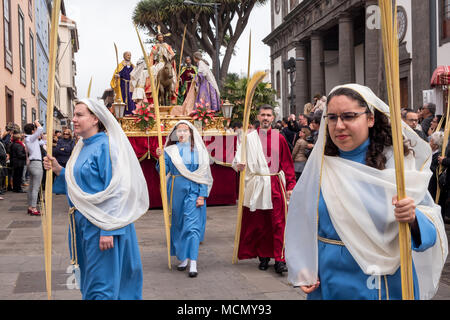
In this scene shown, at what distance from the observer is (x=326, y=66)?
1280 inches

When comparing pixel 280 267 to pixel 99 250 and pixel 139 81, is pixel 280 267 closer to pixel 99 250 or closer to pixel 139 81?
pixel 99 250

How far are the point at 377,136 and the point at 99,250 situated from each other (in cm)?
207

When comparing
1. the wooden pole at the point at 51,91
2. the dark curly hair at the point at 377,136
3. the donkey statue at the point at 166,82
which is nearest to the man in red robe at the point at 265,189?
the wooden pole at the point at 51,91

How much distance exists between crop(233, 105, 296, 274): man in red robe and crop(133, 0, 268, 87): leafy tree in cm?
2257

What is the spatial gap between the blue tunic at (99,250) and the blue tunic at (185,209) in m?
2.28

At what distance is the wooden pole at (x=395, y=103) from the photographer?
1790mm

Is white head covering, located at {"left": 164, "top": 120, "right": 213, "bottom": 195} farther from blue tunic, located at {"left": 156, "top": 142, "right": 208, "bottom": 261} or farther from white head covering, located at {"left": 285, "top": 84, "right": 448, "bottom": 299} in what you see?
white head covering, located at {"left": 285, "top": 84, "right": 448, "bottom": 299}

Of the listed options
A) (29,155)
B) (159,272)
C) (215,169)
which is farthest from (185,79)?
(159,272)

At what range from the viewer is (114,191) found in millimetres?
3613

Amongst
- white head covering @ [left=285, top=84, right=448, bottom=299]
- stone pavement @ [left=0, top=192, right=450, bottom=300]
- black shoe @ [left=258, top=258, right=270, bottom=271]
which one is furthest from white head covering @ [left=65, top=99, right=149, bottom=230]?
black shoe @ [left=258, top=258, right=270, bottom=271]

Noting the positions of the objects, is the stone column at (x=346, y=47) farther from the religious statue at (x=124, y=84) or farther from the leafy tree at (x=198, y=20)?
the religious statue at (x=124, y=84)

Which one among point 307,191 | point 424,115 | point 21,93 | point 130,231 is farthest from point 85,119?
point 21,93

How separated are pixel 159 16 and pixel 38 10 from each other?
24.7 ft

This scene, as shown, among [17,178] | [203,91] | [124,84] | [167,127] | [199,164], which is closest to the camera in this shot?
[199,164]
